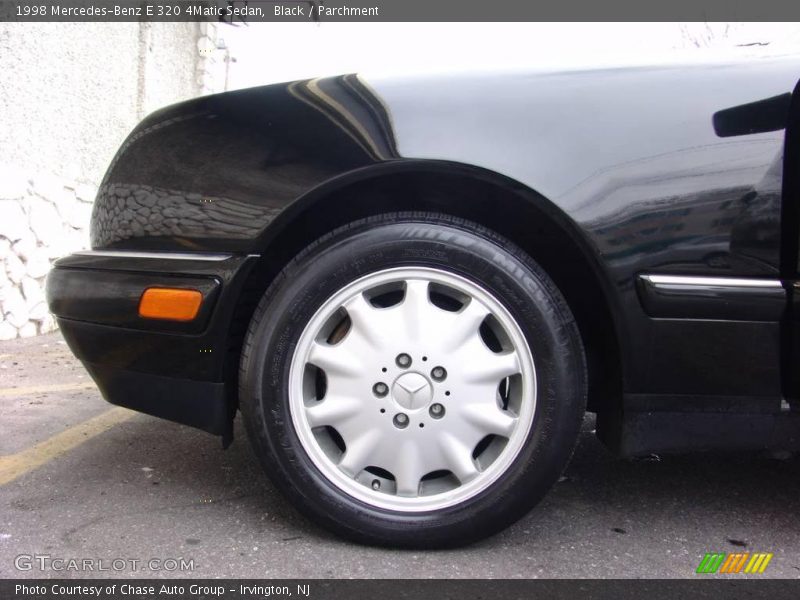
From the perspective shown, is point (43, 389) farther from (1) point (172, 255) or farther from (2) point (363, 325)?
(2) point (363, 325)

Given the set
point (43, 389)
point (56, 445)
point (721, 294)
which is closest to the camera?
point (721, 294)

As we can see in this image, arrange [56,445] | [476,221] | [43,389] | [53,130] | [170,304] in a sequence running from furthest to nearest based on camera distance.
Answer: [53,130] < [43,389] < [56,445] < [476,221] < [170,304]

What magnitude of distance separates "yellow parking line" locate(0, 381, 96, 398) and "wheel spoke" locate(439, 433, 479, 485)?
7.86ft

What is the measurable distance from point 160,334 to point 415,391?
2.19 feet

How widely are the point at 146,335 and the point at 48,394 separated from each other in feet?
6.00

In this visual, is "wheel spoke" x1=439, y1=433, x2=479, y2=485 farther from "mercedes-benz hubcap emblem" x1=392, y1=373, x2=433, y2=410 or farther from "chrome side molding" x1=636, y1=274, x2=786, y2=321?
"chrome side molding" x1=636, y1=274, x2=786, y2=321

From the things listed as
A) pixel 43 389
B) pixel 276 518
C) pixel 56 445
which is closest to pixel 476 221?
pixel 276 518

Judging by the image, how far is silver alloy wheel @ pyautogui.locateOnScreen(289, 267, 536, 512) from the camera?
5.39ft

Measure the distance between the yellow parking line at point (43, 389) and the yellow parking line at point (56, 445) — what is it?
0.57 metres

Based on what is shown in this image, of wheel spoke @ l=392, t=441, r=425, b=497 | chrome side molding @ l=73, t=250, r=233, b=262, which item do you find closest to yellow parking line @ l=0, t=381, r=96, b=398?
chrome side molding @ l=73, t=250, r=233, b=262

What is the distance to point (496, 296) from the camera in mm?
1645

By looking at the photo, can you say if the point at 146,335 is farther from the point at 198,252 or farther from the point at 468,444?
the point at 468,444

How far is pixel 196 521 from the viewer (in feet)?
5.90

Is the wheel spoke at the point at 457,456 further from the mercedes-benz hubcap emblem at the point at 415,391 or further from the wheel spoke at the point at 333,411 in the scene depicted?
the wheel spoke at the point at 333,411
